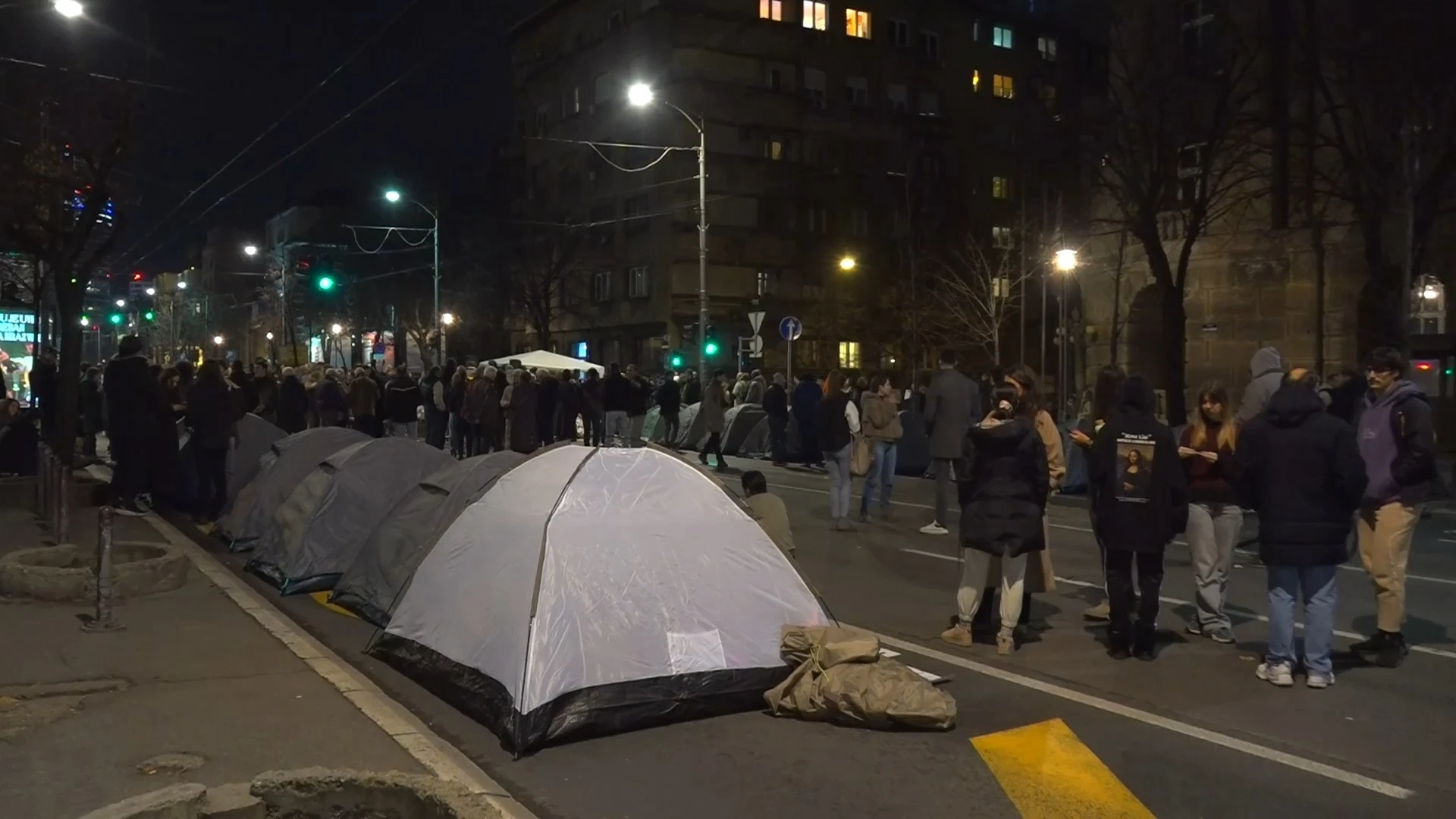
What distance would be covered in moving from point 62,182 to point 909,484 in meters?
13.0

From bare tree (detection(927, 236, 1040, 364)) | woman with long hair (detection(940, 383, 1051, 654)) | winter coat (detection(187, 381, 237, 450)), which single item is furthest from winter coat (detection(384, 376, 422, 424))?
bare tree (detection(927, 236, 1040, 364))

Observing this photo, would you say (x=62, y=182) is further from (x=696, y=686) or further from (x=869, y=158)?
(x=869, y=158)

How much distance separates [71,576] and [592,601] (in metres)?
5.15

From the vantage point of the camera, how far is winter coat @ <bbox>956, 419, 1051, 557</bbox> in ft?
25.2

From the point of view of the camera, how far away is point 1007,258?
39781 mm

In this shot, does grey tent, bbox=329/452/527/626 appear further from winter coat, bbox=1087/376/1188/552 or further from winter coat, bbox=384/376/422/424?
winter coat, bbox=384/376/422/424

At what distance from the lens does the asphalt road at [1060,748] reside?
526cm

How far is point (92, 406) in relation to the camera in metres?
20.7

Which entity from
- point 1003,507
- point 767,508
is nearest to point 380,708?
point 767,508

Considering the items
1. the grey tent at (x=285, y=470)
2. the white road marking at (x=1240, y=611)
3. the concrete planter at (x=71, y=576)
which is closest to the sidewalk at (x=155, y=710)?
the concrete planter at (x=71, y=576)

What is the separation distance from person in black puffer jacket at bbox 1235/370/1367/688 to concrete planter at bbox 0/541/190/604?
26.6 ft

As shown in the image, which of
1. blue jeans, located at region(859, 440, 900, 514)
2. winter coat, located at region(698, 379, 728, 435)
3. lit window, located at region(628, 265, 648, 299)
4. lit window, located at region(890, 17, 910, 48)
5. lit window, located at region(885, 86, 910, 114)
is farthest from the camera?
lit window, located at region(890, 17, 910, 48)

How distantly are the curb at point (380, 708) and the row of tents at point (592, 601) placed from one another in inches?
12.0

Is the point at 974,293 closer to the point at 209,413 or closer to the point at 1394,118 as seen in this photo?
the point at 1394,118
